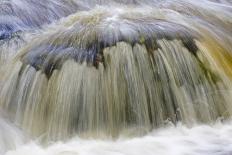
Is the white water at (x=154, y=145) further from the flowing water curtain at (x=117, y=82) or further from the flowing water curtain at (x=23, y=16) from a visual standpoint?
the flowing water curtain at (x=23, y=16)

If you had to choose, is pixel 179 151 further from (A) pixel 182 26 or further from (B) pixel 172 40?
(A) pixel 182 26

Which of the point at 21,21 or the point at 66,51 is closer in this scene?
the point at 66,51

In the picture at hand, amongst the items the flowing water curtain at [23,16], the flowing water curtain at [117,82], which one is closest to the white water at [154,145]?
the flowing water curtain at [117,82]

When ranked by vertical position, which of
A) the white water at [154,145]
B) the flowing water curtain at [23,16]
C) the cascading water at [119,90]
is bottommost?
the white water at [154,145]

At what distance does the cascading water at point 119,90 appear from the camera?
501cm

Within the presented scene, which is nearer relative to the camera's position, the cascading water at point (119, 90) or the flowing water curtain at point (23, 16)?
the cascading water at point (119, 90)

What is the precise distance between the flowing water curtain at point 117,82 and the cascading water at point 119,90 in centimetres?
1

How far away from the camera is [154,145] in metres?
4.92

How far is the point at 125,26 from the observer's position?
596 centimetres

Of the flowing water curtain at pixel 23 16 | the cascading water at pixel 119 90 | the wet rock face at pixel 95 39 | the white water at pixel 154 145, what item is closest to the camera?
the white water at pixel 154 145

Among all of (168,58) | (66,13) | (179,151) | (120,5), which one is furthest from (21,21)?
(179,151)

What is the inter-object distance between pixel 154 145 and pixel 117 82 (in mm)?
781

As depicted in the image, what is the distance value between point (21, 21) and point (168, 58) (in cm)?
234

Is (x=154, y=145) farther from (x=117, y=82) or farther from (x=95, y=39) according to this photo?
(x=95, y=39)
